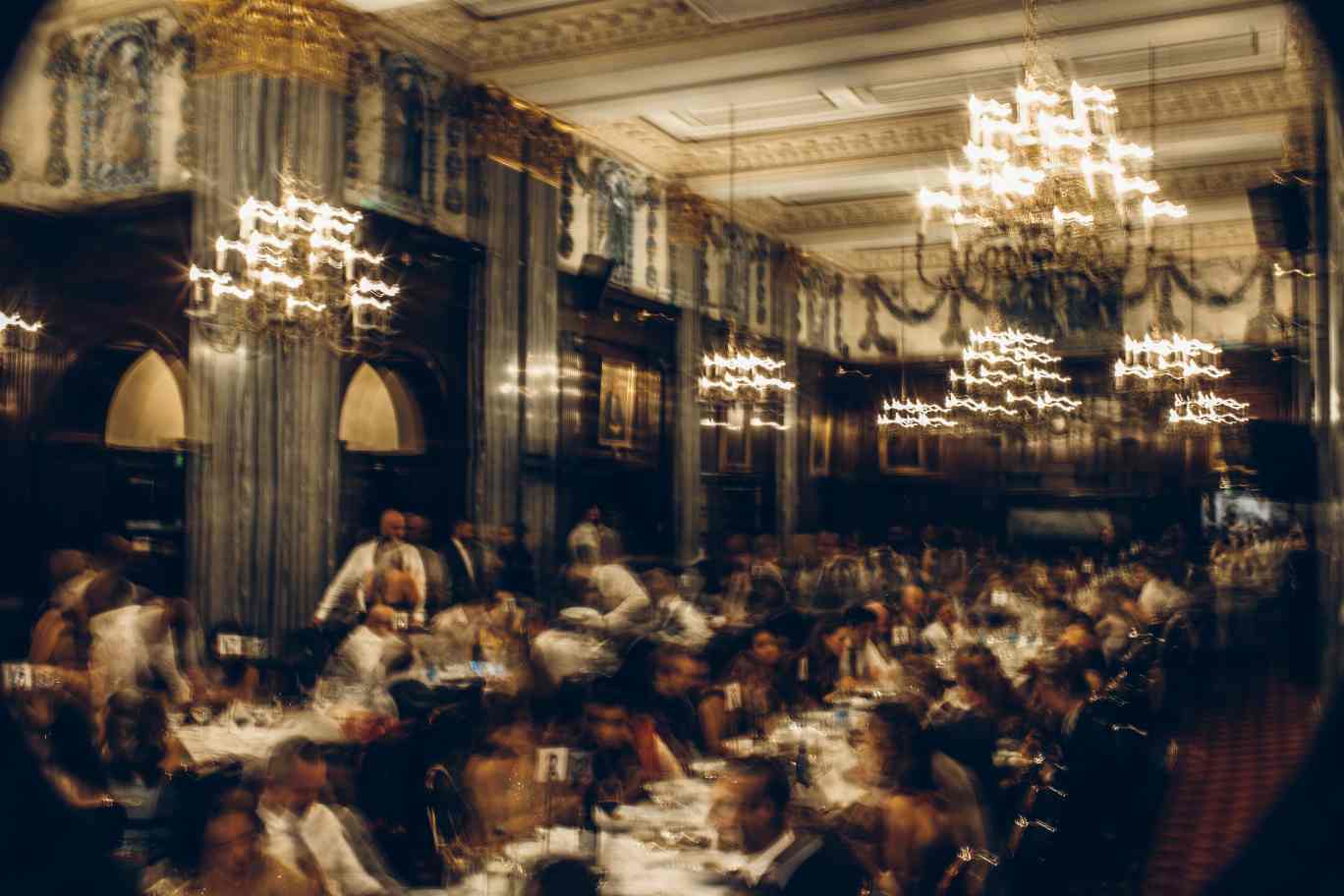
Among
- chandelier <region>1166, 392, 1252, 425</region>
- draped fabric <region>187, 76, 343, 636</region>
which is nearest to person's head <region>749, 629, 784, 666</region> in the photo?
draped fabric <region>187, 76, 343, 636</region>

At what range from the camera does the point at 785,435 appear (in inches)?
441

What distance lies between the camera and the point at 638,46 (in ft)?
24.9

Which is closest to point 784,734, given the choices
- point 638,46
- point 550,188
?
point 638,46

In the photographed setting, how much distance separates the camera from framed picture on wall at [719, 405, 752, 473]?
36.1ft

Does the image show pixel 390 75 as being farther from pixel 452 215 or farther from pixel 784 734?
pixel 784 734

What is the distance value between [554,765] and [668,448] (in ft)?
23.8

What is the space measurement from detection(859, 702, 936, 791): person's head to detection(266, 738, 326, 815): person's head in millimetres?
1743

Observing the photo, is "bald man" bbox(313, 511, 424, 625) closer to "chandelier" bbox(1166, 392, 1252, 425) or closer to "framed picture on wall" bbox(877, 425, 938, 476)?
"framed picture on wall" bbox(877, 425, 938, 476)

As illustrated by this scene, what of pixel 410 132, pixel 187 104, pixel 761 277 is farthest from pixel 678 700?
pixel 761 277

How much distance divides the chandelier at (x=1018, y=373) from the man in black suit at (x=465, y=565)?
14.3 ft

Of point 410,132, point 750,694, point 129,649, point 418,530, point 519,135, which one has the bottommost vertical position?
point 750,694

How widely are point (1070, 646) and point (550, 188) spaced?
18.9 ft

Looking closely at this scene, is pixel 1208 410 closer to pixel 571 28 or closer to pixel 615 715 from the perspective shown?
pixel 571 28

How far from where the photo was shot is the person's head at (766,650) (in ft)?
18.2
